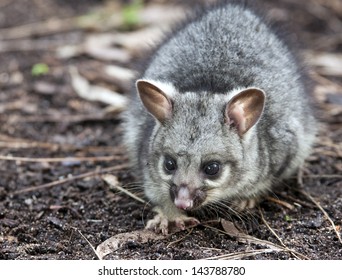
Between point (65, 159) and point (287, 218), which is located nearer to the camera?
point (287, 218)

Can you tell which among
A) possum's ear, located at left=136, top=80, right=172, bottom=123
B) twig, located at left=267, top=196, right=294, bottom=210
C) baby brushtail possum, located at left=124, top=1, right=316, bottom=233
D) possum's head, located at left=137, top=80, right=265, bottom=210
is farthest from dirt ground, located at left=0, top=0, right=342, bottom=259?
possum's ear, located at left=136, top=80, right=172, bottom=123

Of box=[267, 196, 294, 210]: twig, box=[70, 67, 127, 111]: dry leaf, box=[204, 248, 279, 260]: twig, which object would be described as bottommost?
box=[70, 67, 127, 111]: dry leaf

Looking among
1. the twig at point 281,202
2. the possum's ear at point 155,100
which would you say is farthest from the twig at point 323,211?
the possum's ear at point 155,100

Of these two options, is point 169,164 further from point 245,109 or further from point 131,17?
point 131,17

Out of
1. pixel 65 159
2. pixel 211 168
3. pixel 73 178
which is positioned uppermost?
pixel 211 168

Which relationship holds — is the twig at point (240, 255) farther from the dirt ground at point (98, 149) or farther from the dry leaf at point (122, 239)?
the dry leaf at point (122, 239)

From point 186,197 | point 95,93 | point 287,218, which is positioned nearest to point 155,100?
point 186,197

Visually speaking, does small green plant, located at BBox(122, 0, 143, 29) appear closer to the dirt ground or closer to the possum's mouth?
the dirt ground
